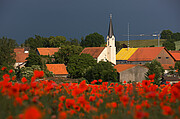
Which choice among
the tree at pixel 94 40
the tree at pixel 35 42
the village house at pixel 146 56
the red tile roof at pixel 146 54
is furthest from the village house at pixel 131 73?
the tree at pixel 35 42

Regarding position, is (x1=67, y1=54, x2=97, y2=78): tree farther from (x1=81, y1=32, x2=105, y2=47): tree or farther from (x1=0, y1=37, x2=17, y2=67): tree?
(x1=81, y1=32, x2=105, y2=47): tree

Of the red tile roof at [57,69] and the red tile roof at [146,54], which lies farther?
the red tile roof at [146,54]

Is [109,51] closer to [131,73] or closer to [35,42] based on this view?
[131,73]

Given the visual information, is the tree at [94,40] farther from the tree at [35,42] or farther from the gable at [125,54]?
the gable at [125,54]

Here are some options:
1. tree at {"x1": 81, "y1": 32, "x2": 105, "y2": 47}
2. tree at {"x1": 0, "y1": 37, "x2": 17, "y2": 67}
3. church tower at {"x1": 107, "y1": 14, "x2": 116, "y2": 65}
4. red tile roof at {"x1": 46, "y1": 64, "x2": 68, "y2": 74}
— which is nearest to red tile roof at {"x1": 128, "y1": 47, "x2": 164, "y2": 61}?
church tower at {"x1": 107, "y1": 14, "x2": 116, "y2": 65}

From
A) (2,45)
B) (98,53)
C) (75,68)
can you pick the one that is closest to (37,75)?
(75,68)

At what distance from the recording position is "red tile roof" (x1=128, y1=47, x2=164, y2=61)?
91613 millimetres

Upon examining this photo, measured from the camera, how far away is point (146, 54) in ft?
309

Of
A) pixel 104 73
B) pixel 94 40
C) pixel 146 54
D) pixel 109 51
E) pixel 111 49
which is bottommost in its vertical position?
pixel 104 73

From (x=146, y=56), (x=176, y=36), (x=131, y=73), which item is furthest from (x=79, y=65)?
(x=176, y=36)

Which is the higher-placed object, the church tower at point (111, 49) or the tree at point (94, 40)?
the tree at point (94, 40)

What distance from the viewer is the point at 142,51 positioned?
97.8 metres

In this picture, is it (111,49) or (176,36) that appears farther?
(176,36)

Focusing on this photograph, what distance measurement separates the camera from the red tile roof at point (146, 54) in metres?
91.6
